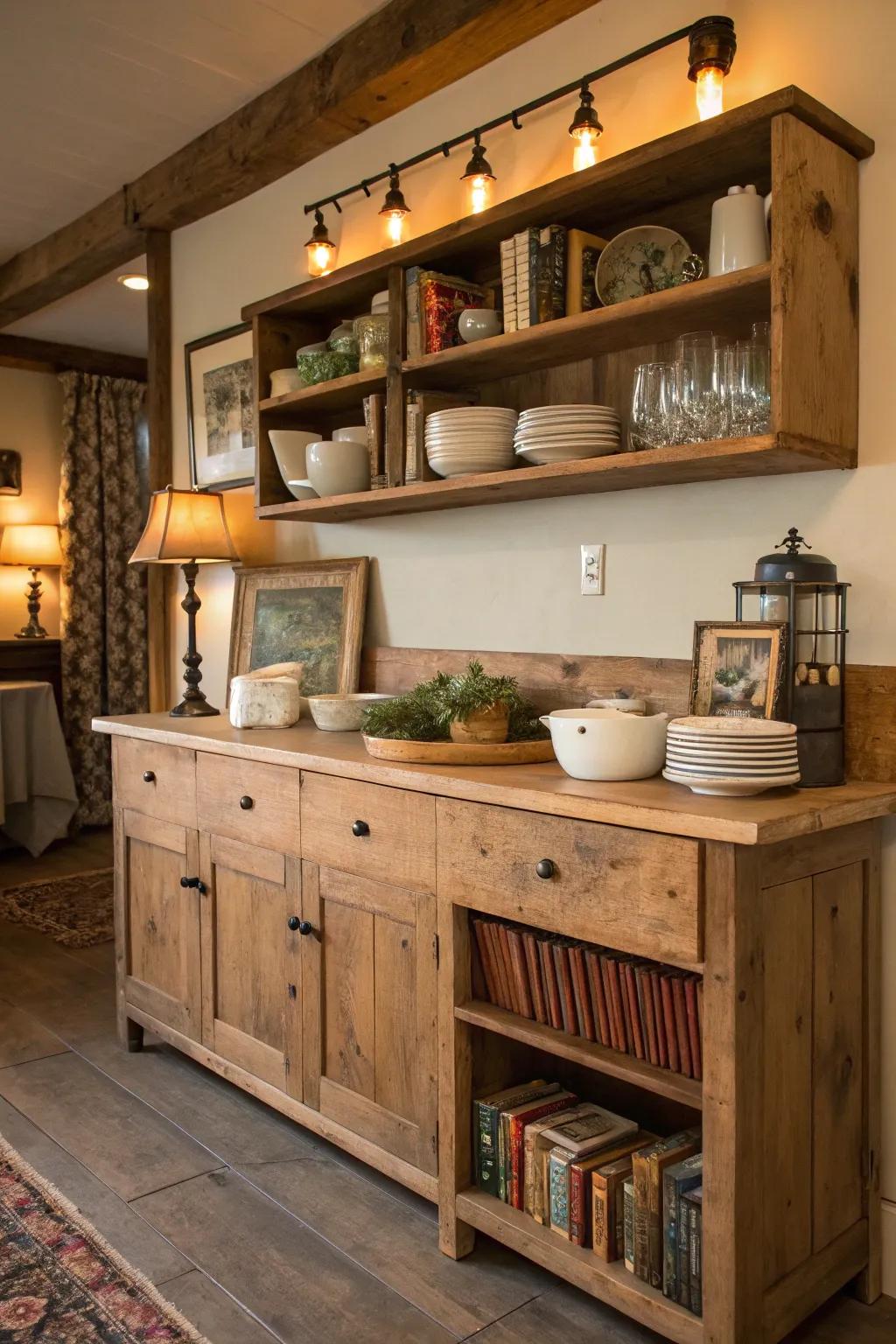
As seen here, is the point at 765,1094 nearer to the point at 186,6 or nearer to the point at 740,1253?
the point at 740,1253

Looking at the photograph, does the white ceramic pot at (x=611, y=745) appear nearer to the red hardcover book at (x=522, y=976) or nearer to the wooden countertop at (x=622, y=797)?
the wooden countertop at (x=622, y=797)

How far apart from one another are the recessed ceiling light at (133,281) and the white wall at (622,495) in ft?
4.42

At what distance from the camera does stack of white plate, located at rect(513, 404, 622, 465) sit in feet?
6.74

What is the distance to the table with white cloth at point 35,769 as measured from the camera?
4980mm

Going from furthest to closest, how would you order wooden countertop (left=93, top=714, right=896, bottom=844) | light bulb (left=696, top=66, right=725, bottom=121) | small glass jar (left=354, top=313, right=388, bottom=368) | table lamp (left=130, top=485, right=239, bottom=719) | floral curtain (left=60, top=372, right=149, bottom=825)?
floral curtain (left=60, top=372, right=149, bottom=825), table lamp (left=130, top=485, right=239, bottom=719), small glass jar (left=354, top=313, right=388, bottom=368), light bulb (left=696, top=66, right=725, bottom=121), wooden countertop (left=93, top=714, right=896, bottom=844)

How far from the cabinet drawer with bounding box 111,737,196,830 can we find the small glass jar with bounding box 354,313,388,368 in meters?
1.04

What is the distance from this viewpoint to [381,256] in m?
2.41

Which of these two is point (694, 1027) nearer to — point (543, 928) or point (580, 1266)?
point (543, 928)

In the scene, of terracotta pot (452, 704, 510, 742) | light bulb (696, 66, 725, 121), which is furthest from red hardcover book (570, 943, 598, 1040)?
light bulb (696, 66, 725, 121)

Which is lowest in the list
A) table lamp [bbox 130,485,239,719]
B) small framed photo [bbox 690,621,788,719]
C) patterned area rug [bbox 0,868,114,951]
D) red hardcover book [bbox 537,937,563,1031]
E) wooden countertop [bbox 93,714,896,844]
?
patterned area rug [bbox 0,868,114,951]

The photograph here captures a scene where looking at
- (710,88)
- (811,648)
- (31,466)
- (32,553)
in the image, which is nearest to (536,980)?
(811,648)

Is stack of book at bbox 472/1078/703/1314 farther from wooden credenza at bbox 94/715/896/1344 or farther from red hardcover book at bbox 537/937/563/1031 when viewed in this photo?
red hardcover book at bbox 537/937/563/1031

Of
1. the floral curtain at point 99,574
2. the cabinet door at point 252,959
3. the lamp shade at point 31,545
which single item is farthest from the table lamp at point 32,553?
the cabinet door at point 252,959

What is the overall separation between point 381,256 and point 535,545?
75 centimetres
